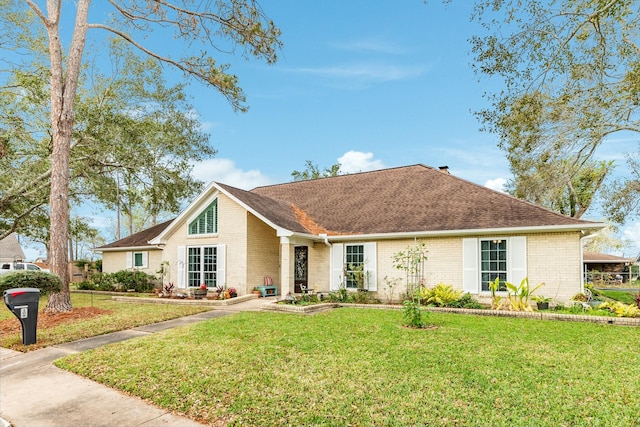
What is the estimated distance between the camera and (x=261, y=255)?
16125mm

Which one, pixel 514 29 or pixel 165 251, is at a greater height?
pixel 514 29

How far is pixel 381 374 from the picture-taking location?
548 cm

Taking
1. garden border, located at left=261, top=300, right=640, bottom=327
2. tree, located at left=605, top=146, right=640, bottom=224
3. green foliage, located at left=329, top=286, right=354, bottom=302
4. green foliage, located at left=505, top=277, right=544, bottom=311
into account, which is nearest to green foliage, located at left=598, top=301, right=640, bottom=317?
garden border, located at left=261, top=300, right=640, bottom=327

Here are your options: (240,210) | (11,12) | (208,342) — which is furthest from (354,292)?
(11,12)

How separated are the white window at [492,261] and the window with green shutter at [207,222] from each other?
996 centimetres

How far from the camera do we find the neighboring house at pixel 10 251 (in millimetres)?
43312

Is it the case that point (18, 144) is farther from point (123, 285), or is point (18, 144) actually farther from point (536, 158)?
point (536, 158)

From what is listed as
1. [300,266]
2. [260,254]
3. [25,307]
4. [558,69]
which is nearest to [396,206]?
[300,266]

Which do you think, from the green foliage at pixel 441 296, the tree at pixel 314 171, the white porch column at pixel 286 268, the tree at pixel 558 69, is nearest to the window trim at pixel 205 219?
the white porch column at pixel 286 268

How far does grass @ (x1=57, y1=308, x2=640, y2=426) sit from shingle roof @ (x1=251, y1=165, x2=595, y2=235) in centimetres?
478

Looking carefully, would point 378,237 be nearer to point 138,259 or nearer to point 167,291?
point 167,291

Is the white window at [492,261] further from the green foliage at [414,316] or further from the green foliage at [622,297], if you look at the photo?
the green foliage at [622,297]

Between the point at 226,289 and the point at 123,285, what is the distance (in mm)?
8251

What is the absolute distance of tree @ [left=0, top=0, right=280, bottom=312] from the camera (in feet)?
39.4
